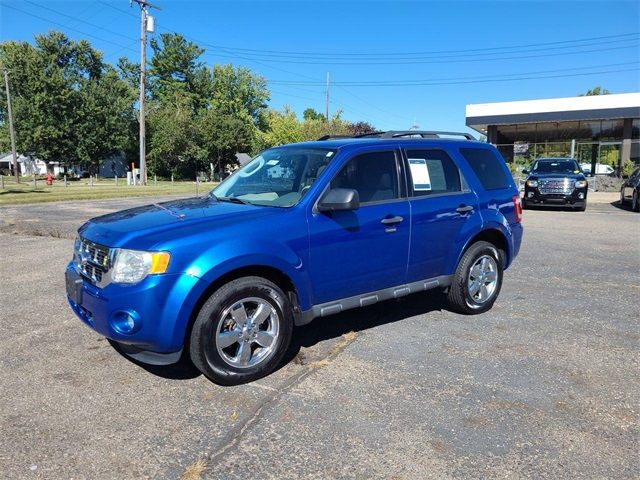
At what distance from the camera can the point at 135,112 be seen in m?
63.5

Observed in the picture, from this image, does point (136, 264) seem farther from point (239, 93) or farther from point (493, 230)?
point (239, 93)

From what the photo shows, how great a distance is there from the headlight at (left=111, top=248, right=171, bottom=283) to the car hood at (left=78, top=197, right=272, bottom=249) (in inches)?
2.4

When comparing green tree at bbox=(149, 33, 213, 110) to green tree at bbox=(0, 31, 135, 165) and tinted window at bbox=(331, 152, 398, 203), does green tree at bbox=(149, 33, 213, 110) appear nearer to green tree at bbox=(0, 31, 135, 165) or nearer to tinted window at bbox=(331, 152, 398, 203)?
green tree at bbox=(0, 31, 135, 165)

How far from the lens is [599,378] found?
4035 millimetres

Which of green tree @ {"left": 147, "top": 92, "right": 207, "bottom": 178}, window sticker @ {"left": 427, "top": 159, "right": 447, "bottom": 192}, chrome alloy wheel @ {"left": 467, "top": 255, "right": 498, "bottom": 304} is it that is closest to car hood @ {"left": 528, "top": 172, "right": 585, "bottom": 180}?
chrome alloy wheel @ {"left": 467, "top": 255, "right": 498, "bottom": 304}

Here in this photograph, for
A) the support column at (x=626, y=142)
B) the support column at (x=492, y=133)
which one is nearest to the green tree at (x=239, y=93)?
the support column at (x=492, y=133)

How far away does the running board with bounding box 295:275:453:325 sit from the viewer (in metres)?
4.26

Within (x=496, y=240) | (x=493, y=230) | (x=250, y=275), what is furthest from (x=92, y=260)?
(x=496, y=240)

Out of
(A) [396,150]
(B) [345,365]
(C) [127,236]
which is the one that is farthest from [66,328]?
(A) [396,150]

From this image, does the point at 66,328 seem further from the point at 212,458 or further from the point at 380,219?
the point at 380,219

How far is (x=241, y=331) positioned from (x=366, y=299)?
123 cm

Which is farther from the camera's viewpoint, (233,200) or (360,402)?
(233,200)

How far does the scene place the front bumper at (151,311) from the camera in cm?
352

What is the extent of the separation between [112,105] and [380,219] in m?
60.3
